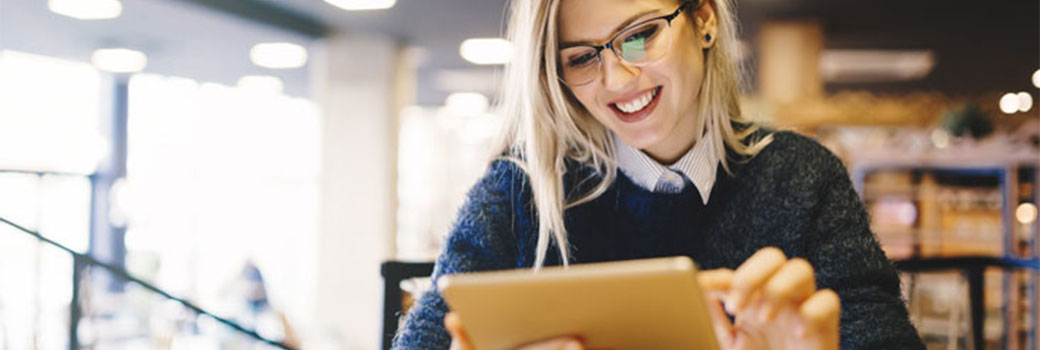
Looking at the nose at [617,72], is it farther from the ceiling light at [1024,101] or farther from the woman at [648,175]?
the ceiling light at [1024,101]

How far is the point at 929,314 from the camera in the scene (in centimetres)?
425

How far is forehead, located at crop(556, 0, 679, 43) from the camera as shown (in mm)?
1110

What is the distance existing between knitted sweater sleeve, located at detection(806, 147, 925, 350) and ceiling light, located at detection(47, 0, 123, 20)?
536cm

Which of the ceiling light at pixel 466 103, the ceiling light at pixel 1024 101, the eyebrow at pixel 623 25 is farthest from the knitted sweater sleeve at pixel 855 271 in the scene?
the ceiling light at pixel 466 103

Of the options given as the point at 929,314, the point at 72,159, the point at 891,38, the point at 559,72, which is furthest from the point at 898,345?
the point at 72,159

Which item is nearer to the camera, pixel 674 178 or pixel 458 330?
pixel 458 330

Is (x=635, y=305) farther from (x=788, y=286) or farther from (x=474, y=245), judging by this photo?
(x=474, y=245)

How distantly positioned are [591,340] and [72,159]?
1033 cm

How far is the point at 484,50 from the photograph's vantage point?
26.4 feet

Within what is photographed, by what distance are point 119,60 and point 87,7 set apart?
9.97ft

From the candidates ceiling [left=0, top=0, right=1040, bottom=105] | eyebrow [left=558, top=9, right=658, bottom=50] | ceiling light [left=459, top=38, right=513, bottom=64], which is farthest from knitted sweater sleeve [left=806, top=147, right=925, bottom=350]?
ceiling light [left=459, top=38, right=513, bottom=64]

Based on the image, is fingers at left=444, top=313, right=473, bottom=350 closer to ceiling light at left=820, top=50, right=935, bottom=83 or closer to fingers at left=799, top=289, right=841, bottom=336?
fingers at left=799, top=289, right=841, bottom=336

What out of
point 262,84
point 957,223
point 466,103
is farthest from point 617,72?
point 466,103

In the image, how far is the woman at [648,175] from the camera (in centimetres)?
111
